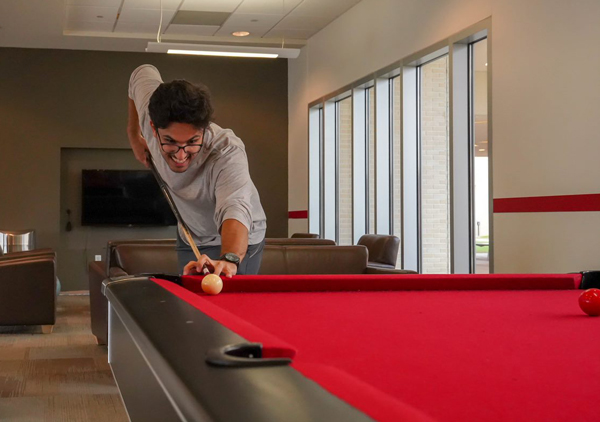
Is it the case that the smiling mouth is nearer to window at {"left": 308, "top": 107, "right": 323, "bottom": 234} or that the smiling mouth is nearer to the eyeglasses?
the eyeglasses

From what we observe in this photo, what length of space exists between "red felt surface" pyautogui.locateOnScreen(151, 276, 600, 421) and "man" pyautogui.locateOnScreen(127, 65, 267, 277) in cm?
63

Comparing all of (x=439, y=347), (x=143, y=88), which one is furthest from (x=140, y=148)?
(x=439, y=347)

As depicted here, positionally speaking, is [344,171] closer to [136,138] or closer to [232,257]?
[136,138]

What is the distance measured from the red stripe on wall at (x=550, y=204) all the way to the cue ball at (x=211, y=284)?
3.16 meters

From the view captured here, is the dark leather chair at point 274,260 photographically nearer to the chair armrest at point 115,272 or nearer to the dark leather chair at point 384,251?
the chair armrest at point 115,272

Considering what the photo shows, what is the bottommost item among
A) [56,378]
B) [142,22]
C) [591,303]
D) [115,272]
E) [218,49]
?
[56,378]

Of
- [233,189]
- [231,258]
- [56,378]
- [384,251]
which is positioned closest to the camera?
[231,258]

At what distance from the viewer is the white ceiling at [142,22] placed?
8344 millimetres

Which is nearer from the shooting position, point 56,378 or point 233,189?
point 233,189

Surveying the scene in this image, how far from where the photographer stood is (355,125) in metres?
8.67

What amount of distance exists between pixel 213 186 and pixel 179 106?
0.51m

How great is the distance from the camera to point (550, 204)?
16.0 feet

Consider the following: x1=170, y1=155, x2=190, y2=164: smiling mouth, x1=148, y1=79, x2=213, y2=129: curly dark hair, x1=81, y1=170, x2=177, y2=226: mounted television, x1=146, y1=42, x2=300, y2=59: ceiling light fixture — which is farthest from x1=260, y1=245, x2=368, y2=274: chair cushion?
x1=81, y1=170, x2=177, y2=226: mounted television

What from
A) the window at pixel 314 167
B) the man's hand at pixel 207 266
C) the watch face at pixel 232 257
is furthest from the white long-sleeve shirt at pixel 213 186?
the window at pixel 314 167
